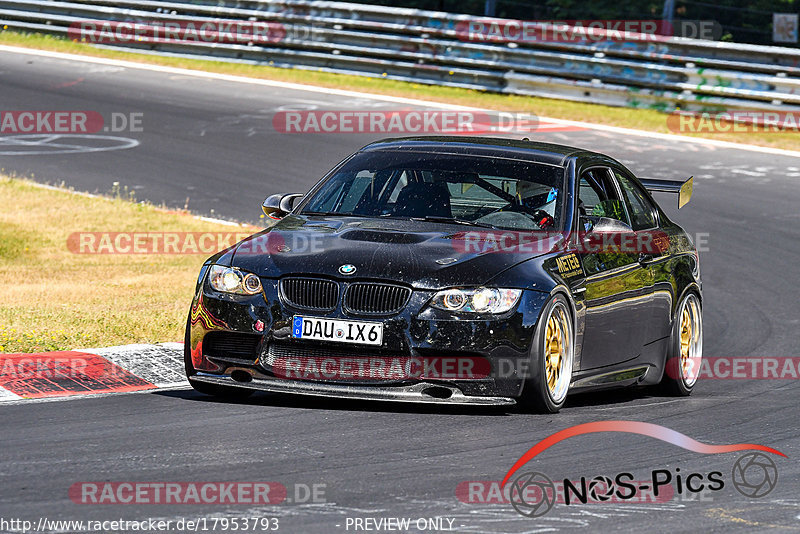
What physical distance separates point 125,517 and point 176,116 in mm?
16695

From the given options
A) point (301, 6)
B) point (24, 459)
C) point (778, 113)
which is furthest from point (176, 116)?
point (24, 459)

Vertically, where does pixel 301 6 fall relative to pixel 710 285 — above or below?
above

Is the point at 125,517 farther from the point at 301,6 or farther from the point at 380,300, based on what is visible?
the point at 301,6

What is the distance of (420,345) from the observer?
7242 mm

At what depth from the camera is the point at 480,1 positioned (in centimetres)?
3341

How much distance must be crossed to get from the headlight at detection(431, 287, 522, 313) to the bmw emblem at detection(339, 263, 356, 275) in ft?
1.50

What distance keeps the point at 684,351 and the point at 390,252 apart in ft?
9.32
